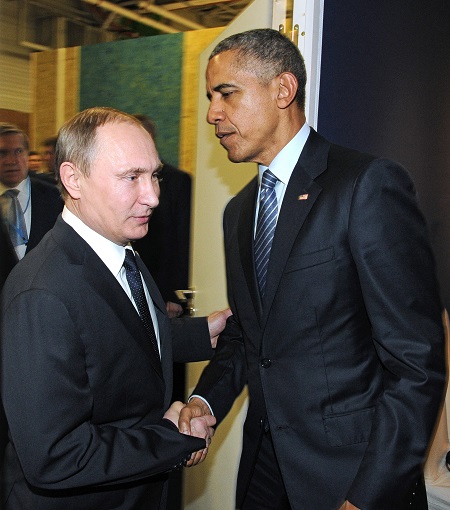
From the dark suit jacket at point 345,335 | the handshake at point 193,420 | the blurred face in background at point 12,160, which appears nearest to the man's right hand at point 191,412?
the handshake at point 193,420

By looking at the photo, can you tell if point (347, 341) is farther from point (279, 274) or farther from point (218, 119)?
point (218, 119)

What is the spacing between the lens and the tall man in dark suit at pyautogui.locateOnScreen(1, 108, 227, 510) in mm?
1396

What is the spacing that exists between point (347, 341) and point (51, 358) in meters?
0.69

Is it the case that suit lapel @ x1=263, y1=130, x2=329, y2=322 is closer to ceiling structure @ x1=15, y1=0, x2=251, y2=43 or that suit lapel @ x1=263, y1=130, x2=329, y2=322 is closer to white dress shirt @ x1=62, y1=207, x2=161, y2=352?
white dress shirt @ x1=62, y1=207, x2=161, y2=352

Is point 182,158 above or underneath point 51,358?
above

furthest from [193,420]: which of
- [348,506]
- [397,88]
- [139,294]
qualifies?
[397,88]

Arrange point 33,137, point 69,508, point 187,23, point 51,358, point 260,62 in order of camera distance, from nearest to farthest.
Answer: point 51,358
point 69,508
point 260,62
point 33,137
point 187,23

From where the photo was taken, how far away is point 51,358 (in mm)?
1385

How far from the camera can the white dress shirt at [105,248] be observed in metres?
1.61

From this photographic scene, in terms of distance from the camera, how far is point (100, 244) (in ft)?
5.35

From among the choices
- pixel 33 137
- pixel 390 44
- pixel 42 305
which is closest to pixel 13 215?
pixel 33 137

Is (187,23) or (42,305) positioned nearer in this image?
(42,305)

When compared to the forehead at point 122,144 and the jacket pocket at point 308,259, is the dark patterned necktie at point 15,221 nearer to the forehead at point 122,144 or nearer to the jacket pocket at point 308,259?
the forehead at point 122,144

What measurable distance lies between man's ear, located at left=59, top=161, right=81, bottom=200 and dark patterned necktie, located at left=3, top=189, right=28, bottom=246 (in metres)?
0.97
